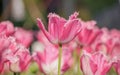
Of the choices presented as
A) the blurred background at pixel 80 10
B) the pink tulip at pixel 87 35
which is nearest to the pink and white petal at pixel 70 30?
the pink tulip at pixel 87 35

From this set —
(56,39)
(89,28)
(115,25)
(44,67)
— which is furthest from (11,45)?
(115,25)

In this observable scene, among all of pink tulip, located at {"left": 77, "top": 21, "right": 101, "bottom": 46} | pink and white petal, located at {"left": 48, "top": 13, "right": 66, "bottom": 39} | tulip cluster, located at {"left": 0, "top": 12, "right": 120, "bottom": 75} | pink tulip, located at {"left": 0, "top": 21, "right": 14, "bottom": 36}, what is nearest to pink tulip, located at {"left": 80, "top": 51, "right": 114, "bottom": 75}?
tulip cluster, located at {"left": 0, "top": 12, "right": 120, "bottom": 75}

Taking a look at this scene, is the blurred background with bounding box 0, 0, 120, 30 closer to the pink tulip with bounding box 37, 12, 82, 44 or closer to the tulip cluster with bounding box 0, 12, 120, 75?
the tulip cluster with bounding box 0, 12, 120, 75

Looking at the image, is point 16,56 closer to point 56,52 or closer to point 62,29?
point 62,29

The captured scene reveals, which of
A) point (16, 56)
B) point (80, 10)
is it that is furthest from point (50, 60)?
point (80, 10)

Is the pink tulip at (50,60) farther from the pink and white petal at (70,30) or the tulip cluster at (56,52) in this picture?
the pink and white petal at (70,30)

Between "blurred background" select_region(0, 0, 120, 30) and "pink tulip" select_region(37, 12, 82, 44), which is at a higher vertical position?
"blurred background" select_region(0, 0, 120, 30)
